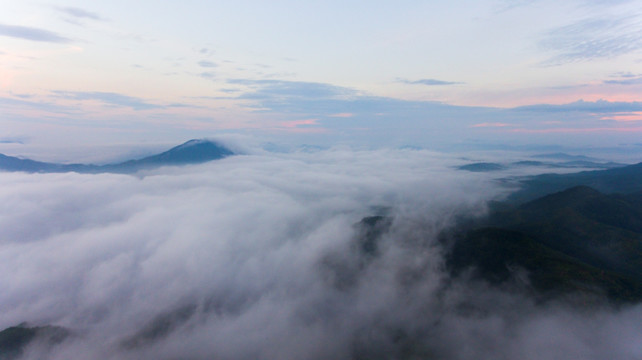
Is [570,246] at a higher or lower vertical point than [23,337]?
higher

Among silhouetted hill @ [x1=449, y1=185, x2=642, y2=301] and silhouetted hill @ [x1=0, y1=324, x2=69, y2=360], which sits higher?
silhouetted hill @ [x1=449, y1=185, x2=642, y2=301]

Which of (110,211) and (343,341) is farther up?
(110,211)

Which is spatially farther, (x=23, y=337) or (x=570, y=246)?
(x=570, y=246)

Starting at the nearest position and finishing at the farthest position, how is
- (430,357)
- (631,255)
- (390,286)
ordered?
(430,357)
(631,255)
(390,286)

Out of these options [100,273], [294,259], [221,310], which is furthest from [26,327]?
[294,259]

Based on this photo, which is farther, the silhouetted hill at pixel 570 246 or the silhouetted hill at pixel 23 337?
the silhouetted hill at pixel 570 246

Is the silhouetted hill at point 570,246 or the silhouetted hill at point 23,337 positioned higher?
the silhouetted hill at point 570,246

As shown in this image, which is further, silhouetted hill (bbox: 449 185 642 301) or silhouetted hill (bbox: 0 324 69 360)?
silhouetted hill (bbox: 449 185 642 301)

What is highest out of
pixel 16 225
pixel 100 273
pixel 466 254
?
pixel 16 225

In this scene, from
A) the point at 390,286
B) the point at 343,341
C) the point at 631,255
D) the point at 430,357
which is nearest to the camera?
the point at 430,357

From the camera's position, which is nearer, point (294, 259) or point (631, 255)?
point (631, 255)

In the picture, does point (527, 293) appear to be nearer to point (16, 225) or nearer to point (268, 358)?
point (268, 358)
